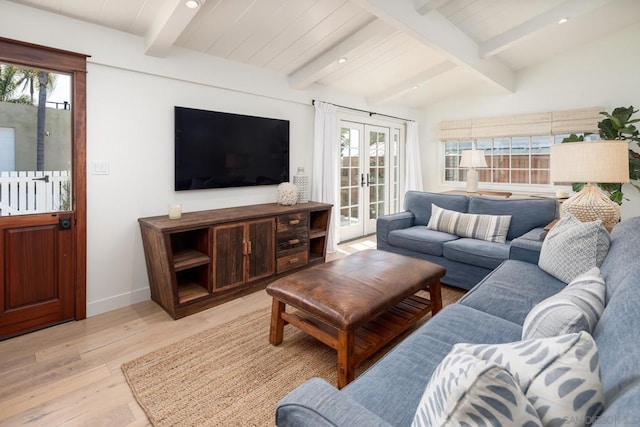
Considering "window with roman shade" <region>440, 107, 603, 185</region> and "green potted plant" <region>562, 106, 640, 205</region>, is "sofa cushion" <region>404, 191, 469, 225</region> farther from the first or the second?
"window with roman shade" <region>440, 107, 603, 185</region>

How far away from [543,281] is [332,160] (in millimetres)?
2966

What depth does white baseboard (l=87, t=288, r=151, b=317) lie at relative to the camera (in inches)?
108

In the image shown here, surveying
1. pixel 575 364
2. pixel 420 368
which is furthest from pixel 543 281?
pixel 575 364

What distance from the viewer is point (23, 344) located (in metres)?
2.29

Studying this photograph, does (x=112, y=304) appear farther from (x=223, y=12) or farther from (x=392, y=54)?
(x=392, y=54)

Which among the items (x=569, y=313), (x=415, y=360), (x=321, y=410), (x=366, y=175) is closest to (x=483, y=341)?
(x=415, y=360)

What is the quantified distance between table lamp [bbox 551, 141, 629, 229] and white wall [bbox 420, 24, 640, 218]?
9.86ft

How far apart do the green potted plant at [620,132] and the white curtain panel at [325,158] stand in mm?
3123

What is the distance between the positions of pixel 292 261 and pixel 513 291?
213cm

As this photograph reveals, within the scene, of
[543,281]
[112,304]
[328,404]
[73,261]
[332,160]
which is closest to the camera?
[328,404]

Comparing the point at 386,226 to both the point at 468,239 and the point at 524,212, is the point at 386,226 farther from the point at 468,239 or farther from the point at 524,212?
the point at 524,212

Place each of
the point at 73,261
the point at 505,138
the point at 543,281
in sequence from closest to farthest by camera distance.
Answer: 1. the point at 543,281
2. the point at 73,261
3. the point at 505,138

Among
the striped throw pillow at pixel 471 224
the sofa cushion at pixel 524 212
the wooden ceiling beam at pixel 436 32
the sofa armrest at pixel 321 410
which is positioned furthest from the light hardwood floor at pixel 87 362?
the wooden ceiling beam at pixel 436 32

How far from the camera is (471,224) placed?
345 cm
